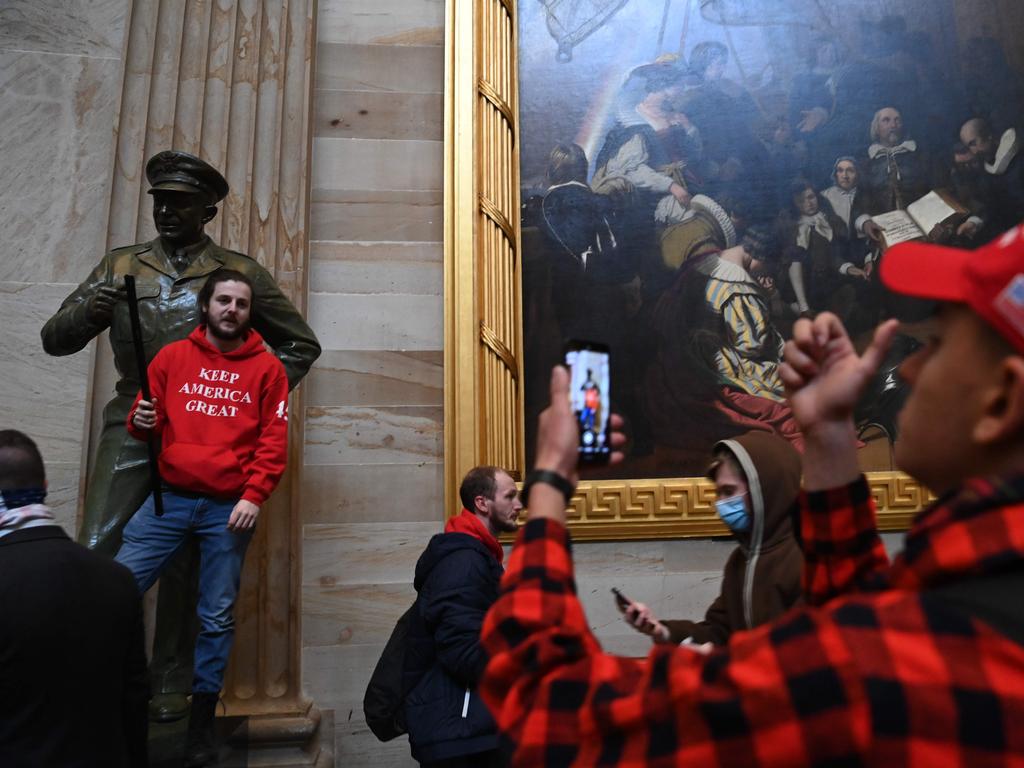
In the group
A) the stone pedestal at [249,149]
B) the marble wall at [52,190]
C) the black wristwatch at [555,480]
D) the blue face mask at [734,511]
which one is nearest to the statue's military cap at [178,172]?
the stone pedestal at [249,149]

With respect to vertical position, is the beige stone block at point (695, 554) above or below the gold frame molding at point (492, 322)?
below

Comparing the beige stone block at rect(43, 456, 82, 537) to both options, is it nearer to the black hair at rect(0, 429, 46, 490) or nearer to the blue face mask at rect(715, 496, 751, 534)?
the black hair at rect(0, 429, 46, 490)

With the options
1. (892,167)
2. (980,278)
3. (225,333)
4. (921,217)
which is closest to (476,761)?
(225,333)

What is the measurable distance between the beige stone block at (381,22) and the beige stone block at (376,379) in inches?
84.5

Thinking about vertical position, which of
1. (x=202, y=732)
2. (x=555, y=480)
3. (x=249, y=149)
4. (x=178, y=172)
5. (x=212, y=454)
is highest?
(x=249, y=149)

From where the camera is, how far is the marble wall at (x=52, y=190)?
5.51 meters

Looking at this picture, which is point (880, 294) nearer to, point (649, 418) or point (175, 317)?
point (649, 418)

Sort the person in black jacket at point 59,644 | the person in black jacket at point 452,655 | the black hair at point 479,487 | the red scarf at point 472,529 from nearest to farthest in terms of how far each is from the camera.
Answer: the person in black jacket at point 59,644
the person in black jacket at point 452,655
the red scarf at point 472,529
the black hair at point 479,487

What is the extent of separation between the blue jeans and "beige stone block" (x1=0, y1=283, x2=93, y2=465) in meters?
1.48

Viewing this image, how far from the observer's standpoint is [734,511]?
269 centimetres

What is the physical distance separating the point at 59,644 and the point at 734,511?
1892 mm

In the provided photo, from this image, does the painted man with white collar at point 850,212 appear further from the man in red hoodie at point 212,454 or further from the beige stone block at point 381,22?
the man in red hoodie at point 212,454

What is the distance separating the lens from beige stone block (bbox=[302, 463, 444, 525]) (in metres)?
5.74

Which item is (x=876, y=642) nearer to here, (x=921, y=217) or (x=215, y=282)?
(x=215, y=282)
